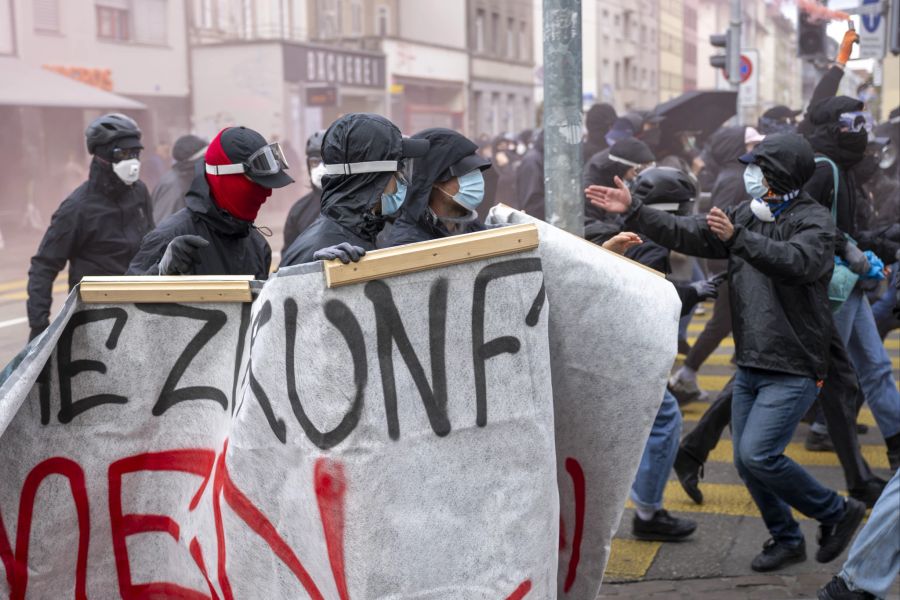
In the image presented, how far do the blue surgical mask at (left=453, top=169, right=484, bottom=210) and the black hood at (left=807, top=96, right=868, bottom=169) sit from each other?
114 inches

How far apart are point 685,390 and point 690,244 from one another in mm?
3336

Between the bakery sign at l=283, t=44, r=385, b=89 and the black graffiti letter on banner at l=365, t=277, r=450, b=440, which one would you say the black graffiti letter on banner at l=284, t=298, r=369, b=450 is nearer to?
the black graffiti letter on banner at l=365, t=277, r=450, b=440

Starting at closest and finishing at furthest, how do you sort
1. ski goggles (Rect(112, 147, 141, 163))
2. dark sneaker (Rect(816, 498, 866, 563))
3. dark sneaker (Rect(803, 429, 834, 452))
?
dark sneaker (Rect(816, 498, 866, 563)), ski goggles (Rect(112, 147, 141, 163)), dark sneaker (Rect(803, 429, 834, 452))

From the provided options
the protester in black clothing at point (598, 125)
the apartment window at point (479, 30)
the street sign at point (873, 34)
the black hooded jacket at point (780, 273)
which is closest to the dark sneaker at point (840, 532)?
the black hooded jacket at point (780, 273)

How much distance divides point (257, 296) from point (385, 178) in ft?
1.78

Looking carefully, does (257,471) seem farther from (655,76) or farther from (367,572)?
(655,76)

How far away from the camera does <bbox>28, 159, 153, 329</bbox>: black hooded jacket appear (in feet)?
19.4

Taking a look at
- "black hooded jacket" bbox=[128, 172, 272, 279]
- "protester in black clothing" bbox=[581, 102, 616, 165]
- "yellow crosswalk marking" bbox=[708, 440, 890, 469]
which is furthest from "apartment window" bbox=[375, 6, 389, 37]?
"black hooded jacket" bbox=[128, 172, 272, 279]

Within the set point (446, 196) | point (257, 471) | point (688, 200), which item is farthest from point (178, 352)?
point (688, 200)

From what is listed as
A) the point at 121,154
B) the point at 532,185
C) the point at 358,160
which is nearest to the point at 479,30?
the point at 532,185

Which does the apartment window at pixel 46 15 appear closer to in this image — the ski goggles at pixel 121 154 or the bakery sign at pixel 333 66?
the bakery sign at pixel 333 66

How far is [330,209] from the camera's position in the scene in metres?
3.45

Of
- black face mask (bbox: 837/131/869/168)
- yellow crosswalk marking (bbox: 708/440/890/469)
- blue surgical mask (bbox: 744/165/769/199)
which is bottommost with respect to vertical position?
yellow crosswalk marking (bbox: 708/440/890/469)

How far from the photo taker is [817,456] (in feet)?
21.6
